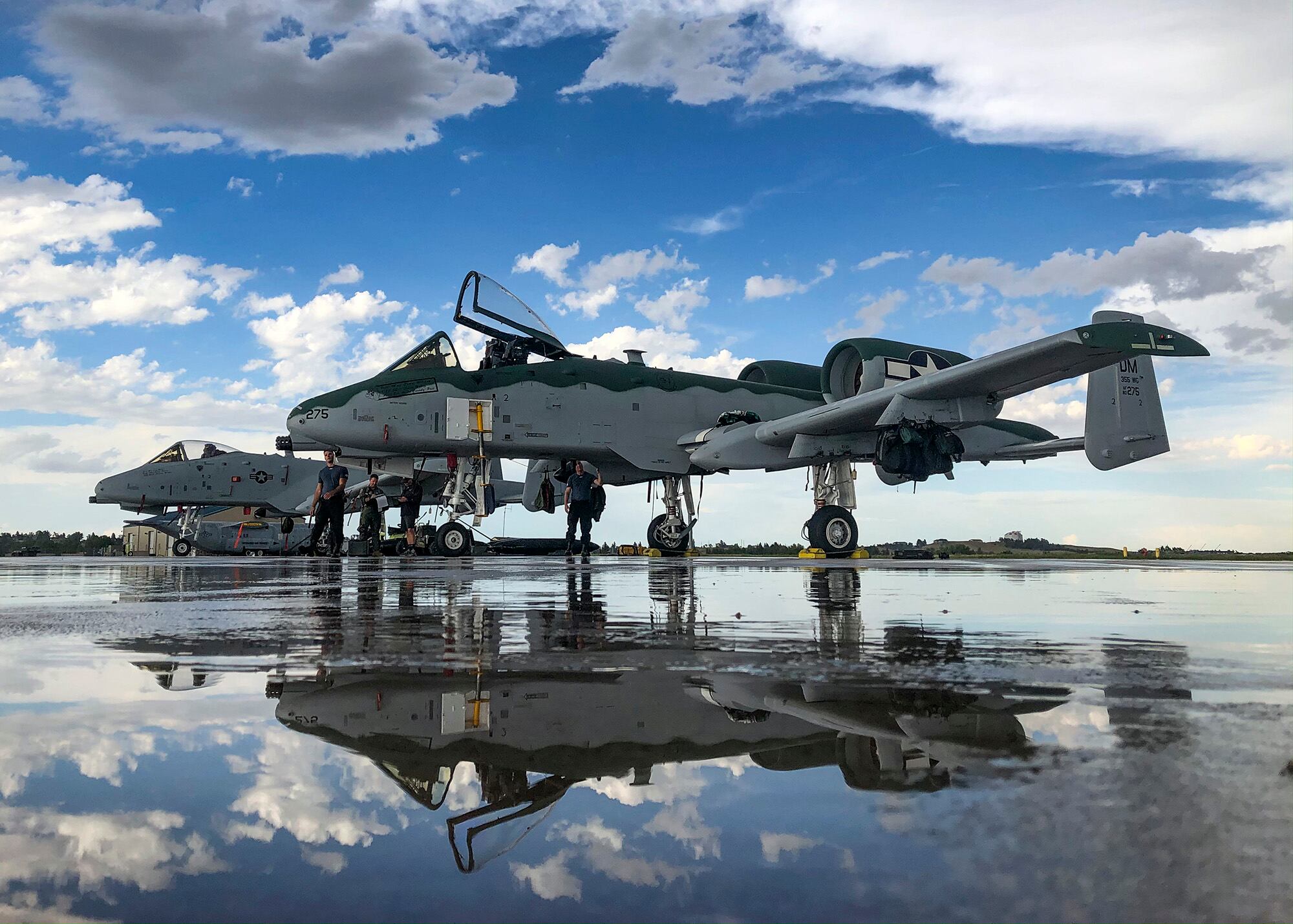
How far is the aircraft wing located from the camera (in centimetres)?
973

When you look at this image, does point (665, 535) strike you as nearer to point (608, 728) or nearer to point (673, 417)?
point (673, 417)

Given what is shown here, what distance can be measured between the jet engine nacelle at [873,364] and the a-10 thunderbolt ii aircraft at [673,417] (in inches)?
0.9

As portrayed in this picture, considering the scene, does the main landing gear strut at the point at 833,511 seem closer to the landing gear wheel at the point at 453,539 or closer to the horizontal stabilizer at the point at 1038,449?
the horizontal stabilizer at the point at 1038,449

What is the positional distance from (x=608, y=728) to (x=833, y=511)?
13266 millimetres

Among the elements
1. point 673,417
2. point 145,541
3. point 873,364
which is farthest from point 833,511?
point 145,541

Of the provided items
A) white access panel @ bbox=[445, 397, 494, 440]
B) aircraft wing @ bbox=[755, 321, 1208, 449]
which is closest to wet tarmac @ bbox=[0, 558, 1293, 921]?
aircraft wing @ bbox=[755, 321, 1208, 449]

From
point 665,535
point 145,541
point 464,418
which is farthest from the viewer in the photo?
point 145,541

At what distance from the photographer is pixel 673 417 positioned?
16969 mm

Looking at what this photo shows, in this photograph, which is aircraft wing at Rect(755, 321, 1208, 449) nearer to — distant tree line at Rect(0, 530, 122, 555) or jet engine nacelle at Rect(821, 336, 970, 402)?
jet engine nacelle at Rect(821, 336, 970, 402)

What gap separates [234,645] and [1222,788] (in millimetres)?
2676

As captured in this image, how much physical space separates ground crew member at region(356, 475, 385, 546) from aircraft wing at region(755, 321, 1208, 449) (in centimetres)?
885

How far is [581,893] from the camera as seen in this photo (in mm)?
848

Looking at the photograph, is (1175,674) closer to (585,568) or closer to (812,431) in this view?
(585,568)

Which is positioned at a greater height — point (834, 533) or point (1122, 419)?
point (1122, 419)
